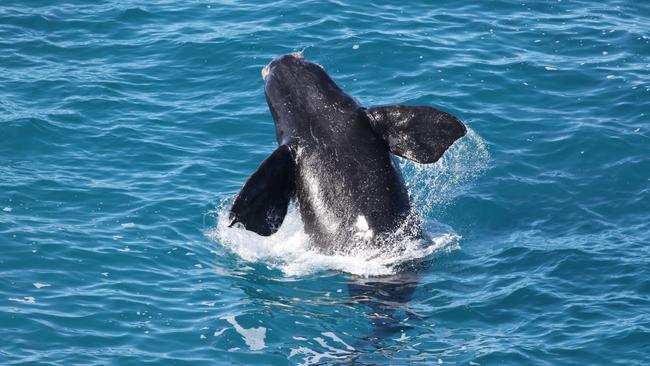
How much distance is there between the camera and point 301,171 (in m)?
17.3

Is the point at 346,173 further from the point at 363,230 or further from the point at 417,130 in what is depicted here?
the point at 417,130

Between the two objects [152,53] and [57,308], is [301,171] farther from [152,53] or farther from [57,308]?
[152,53]

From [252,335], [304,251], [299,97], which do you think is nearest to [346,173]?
[304,251]

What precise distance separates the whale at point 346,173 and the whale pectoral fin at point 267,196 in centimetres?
1

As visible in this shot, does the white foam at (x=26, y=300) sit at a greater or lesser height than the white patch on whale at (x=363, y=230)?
lesser

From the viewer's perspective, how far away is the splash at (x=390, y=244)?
16.8 m

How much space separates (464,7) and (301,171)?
12.1m

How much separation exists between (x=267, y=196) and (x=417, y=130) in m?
2.50

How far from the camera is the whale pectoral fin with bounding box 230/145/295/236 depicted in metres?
16.5

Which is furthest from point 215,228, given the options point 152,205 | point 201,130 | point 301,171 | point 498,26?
point 498,26

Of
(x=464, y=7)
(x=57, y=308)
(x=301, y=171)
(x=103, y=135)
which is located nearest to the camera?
(x=57, y=308)

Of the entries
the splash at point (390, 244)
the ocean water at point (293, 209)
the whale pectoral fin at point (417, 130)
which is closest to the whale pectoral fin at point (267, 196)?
the splash at point (390, 244)

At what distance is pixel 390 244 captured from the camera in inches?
664

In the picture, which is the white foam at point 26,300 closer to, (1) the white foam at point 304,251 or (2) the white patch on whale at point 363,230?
(1) the white foam at point 304,251
